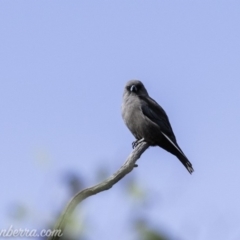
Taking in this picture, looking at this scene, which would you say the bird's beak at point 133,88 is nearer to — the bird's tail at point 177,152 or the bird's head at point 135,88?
the bird's head at point 135,88

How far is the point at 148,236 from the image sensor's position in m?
2.14

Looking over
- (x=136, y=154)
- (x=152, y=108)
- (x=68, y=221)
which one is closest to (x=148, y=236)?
(x=68, y=221)

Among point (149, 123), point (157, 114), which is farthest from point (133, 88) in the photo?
point (149, 123)

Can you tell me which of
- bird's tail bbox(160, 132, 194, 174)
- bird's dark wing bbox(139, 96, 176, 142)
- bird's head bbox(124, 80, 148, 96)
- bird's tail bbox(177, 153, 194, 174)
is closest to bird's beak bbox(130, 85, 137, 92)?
bird's head bbox(124, 80, 148, 96)

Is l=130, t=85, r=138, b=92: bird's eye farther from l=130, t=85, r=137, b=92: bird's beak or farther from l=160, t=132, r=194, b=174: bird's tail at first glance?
l=160, t=132, r=194, b=174: bird's tail

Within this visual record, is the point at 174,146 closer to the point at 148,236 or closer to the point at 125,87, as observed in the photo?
the point at 125,87

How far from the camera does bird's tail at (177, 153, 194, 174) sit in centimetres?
859

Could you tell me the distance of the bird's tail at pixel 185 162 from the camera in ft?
28.2

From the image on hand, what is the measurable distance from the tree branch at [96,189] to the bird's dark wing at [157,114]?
7.10 feet

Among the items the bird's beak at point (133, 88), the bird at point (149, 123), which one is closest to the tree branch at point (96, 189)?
the bird at point (149, 123)

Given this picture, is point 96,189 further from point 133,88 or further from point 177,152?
point 133,88

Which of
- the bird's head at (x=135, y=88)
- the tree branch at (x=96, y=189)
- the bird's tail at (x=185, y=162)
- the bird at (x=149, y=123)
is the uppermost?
the tree branch at (x=96, y=189)

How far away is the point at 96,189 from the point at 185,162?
5.07m

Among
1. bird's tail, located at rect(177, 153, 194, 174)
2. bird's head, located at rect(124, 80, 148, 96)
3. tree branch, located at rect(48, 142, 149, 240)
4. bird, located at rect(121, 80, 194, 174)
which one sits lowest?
bird's tail, located at rect(177, 153, 194, 174)
